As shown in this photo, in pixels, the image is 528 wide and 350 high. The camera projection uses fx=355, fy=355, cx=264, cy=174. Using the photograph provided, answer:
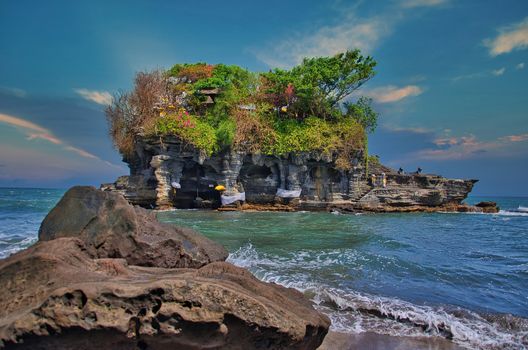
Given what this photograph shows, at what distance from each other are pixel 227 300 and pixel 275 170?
2315cm

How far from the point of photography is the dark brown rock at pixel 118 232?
4777 mm

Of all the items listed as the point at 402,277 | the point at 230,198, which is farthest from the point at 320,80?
the point at 402,277

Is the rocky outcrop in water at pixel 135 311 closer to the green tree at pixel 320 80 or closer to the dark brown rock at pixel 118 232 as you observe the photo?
the dark brown rock at pixel 118 232

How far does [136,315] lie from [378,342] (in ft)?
9.42

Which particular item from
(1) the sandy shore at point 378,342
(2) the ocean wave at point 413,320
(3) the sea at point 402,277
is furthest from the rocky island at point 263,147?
(1) the sandy shore at point 378,342

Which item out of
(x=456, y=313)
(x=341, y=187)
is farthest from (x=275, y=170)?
(x=456, y=313)

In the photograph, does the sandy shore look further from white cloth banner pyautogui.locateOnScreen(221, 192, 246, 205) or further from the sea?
white cloth banner pyautogui.locateOnScreen(221, 192, 246, 205)

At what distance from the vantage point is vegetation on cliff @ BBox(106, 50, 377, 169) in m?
24.0

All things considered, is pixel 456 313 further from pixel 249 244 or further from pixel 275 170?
pixel 275 170

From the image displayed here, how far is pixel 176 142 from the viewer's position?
76.0 ft

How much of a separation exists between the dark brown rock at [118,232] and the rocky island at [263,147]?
1782 centimetres

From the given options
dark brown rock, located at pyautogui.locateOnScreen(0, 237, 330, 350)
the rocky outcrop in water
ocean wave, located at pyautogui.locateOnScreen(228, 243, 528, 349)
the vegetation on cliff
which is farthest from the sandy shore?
the vegetation on cliff

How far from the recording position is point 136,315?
2.41 m

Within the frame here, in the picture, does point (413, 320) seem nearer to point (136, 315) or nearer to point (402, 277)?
point (402, 277)
